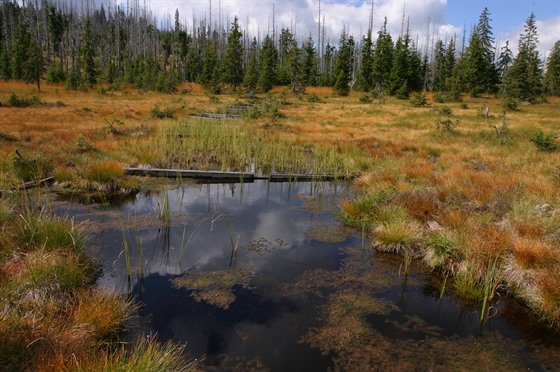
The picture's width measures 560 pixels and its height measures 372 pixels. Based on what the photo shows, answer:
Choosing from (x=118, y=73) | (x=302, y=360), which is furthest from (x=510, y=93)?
(x=118, y=73)

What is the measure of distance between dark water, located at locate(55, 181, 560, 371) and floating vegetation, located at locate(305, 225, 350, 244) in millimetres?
48

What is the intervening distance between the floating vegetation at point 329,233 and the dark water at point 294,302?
0.05m

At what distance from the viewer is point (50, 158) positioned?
13.0m

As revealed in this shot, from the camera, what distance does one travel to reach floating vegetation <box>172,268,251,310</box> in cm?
611

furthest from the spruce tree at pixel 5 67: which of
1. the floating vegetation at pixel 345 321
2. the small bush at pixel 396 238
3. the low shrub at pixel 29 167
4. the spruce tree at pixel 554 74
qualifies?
the spruce tree at pixel 554 74

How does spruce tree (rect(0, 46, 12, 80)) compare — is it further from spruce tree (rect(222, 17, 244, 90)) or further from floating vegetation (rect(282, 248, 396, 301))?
floating vegetation (rect(282, 248, 396, 301))

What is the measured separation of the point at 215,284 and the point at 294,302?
140 centimetres

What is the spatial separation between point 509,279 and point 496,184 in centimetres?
538

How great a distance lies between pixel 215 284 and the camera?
6.55m

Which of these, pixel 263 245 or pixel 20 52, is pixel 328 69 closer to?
pixel 20 52

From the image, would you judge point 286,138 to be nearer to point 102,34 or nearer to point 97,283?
point 97,283

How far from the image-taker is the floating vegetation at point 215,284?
240 inches

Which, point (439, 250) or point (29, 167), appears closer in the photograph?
point (439, 250)

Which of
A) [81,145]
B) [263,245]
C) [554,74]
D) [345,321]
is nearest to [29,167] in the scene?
[81,145]
